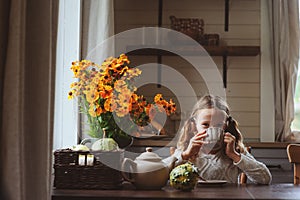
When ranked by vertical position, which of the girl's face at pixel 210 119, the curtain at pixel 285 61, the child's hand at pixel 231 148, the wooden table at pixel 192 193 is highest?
the curtain at pixel 285 61

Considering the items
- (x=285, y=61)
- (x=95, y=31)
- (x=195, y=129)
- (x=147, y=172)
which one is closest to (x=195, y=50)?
(x=285, y=61)

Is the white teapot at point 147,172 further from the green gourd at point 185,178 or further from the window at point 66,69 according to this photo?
the window at point 66,69

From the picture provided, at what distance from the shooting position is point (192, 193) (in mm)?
1904

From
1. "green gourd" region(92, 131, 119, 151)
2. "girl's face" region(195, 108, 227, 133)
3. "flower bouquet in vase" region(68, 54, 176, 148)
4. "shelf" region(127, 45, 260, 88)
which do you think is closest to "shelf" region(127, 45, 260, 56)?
"shelf" region(127, 45, 260, 88)

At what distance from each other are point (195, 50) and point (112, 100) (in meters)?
1.95

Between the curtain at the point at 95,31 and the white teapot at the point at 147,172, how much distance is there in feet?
4.22

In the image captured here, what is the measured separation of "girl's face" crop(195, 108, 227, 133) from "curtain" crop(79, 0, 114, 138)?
3.41ft

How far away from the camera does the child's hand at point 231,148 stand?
2250 millimetres

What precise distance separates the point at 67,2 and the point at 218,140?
1.41 meters

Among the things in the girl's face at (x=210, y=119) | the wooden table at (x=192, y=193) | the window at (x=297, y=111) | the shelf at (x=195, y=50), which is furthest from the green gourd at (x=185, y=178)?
the window at (x=297, y=111)

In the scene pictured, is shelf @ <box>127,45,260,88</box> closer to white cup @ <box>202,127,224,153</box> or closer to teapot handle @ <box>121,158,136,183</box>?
white cup @ <box>202,127,224,153</box>

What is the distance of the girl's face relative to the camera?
2.39 meters

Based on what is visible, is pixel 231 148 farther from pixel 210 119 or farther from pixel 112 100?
pixel 112 100

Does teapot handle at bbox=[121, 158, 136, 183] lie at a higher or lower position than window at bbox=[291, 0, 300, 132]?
lower
